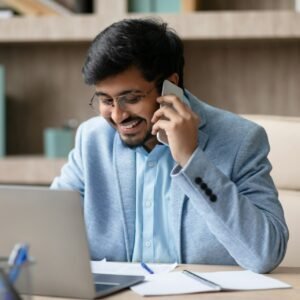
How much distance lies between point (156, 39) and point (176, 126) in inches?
10.5

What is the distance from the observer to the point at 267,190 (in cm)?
175

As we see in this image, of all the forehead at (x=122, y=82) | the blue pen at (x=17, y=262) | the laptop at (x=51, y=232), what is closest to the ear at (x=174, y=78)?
the forehead at (x=122, y=82)

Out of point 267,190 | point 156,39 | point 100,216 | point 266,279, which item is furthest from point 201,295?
point 156,39

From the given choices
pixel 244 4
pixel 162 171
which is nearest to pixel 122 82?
pixel 162 171

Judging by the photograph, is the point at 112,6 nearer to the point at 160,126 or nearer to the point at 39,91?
the point at 39,91

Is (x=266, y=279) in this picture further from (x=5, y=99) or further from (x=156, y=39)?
(x=5, y=99)

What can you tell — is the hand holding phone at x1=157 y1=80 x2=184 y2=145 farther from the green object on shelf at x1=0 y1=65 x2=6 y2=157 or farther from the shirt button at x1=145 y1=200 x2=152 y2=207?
the green object on shelf at x1=0 y1=65 x2=6 y2=157

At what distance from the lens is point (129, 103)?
5.84 feet

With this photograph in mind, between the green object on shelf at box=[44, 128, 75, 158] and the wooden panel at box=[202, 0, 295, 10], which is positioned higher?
the wooden panel at box=[202, 0, 295, 10]

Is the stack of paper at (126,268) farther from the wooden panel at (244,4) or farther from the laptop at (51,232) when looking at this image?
the wooden panel at (244,4)

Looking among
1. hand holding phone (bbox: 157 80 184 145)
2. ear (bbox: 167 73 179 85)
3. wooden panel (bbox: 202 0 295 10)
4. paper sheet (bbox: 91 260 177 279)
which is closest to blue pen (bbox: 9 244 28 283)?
paper sheet (bbox: 91 260 177 279)

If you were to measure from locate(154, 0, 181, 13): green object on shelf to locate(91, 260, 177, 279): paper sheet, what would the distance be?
1.36 metres

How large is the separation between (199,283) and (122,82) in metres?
0.52

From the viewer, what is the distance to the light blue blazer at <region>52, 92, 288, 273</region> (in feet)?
5.35
